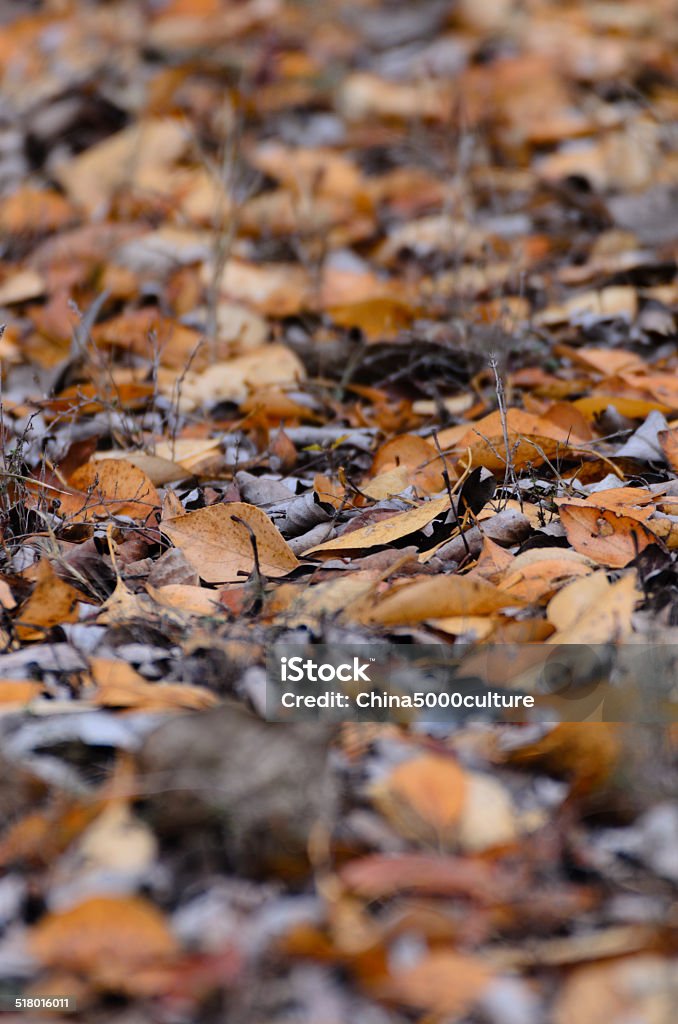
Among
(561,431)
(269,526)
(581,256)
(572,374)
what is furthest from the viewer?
(581,256)

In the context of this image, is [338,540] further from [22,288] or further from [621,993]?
[22,288]

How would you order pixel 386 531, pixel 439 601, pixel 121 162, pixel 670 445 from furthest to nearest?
1. pixel 121 162
2. pixel 670 445
3. pixel 386 531
4. pixel 439 601

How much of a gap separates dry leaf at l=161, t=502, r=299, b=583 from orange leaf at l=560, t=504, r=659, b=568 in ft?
1.34

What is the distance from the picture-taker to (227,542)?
1655 mm

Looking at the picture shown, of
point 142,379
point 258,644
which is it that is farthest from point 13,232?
point 258,644

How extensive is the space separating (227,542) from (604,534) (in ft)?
1.83

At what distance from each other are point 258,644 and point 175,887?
0.37 meters

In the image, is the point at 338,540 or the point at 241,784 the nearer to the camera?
the point at 241,784

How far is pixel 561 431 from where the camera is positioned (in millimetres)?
2029

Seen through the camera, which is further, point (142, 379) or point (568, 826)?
point (142, 379)

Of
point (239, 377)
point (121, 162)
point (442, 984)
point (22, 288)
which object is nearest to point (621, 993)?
point (442, 984)

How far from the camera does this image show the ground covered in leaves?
0.97 m

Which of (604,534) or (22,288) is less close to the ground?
(604,534)

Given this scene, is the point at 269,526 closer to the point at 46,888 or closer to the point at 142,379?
the point at 46,888
